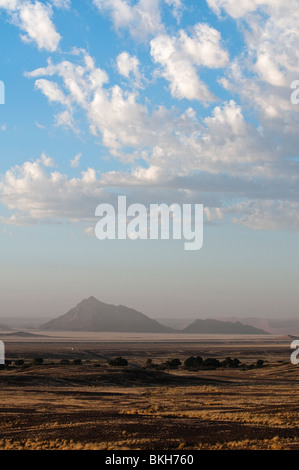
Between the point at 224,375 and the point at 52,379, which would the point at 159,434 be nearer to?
the point at 52,379

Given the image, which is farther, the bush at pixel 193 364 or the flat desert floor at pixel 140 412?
the bush at pixel 193 364

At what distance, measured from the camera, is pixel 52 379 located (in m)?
58.1

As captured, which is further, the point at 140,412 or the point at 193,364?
the point at 193,364

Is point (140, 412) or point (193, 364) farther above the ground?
point (140, 412)

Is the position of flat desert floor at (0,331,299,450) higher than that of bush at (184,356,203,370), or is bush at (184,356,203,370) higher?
flat desert floor at (0,331,299,450)

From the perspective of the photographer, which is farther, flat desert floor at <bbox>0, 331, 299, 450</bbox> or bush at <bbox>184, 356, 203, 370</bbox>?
bush at <bbox>184, 356, 203, 370</bbox>

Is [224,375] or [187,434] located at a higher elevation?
[187,434]

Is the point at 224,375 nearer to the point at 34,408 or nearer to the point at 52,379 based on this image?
the point at 52,379

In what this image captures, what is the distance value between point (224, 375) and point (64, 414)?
4384 cm

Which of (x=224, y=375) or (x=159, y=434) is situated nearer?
(x=159, y=434)

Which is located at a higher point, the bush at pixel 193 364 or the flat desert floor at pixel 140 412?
A: the flat desert floor at pixel 140 412
